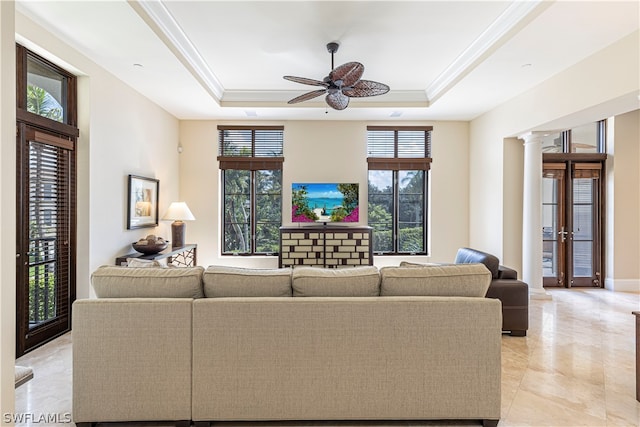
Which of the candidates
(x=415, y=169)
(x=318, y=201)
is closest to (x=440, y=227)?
(x=415, y=169)

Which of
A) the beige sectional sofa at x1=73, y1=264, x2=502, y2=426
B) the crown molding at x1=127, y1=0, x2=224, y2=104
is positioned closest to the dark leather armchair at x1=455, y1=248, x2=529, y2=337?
the beige sectional sofa at x1=73, y1=264, x2=502, y2=426

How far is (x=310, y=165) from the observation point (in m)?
5.90

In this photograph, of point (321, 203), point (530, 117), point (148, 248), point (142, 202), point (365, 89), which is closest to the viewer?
point (365, 89)

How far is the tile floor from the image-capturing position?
2.05 meters

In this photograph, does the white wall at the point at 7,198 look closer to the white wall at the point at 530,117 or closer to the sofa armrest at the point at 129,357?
the sofa armrest at the point at 129,357

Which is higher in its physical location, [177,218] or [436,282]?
[177,218]

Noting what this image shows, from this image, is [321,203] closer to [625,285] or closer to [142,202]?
[142,202]

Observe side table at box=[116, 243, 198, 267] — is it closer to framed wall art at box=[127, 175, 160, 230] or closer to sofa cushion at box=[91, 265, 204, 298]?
framed wall art at box=[127, 175, 160, 230]

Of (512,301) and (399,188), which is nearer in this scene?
(512,301)

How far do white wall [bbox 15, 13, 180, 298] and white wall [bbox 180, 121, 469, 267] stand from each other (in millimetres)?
1205

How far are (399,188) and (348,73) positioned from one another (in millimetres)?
3287

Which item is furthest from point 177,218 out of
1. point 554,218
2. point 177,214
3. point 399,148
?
point 554,218

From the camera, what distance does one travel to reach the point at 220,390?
6.09 ft

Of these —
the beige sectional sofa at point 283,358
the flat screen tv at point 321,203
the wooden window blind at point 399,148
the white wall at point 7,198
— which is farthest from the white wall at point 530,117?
the white wall at point 7,198
